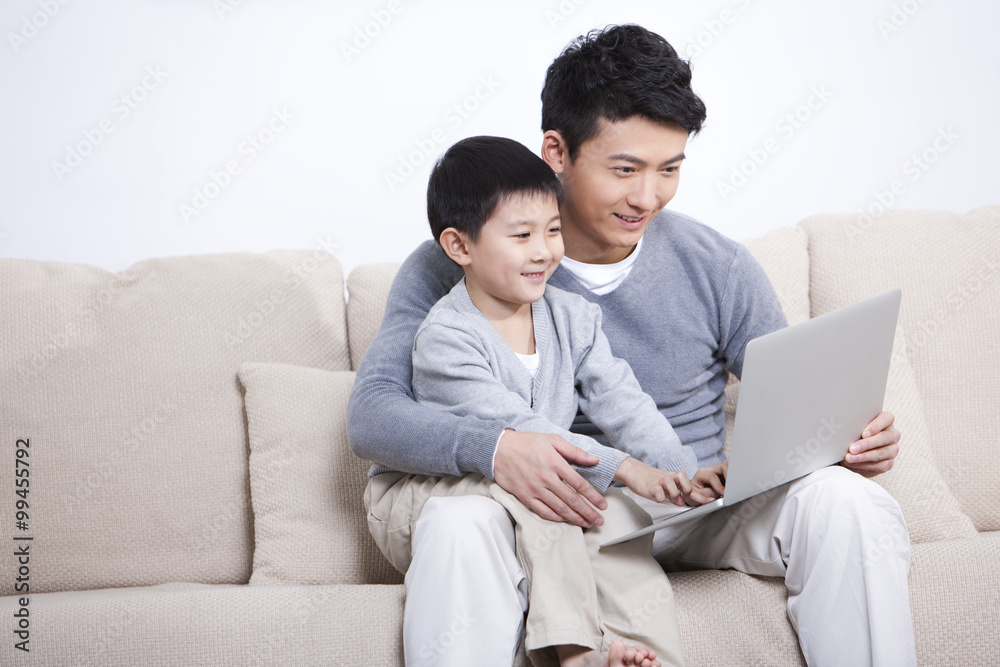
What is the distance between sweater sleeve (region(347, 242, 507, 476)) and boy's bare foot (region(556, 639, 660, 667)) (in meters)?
0.26

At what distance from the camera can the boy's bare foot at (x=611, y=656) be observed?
104 cm

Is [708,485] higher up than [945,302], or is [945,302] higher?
[945,302]

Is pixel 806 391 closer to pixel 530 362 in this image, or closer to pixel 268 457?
pixel 530 362

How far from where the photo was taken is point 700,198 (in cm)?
225

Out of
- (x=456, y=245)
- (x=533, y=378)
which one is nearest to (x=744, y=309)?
(x=533, y=378)

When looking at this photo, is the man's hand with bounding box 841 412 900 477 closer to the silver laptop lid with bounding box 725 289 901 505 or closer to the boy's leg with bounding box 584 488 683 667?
the silver laptop lid with bounding box 725 289 901 505

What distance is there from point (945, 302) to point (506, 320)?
102cm

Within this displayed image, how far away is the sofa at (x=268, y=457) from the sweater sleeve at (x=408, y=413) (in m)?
0.22

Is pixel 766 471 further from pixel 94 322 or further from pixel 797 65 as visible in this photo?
pixel 797 65

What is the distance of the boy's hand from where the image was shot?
3.86 ft

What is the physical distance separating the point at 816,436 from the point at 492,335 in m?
0.51

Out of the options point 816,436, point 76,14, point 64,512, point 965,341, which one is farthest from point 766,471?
point 76,14

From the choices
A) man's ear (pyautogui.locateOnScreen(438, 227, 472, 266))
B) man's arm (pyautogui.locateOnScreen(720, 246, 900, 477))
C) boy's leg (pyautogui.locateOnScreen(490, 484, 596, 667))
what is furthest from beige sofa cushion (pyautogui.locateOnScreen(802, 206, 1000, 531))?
boy's leg (pyautogui.locateOnScreen(490, 484, 596, 667))

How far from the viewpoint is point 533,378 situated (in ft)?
4.45
